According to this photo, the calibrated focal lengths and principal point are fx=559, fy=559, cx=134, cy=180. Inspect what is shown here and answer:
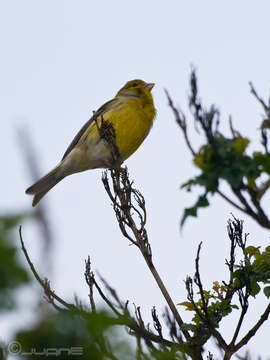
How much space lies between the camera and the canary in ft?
25.7

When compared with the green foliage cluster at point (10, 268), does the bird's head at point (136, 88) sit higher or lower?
higher

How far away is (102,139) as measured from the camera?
773 centimetres

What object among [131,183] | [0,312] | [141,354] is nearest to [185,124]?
[141,354]

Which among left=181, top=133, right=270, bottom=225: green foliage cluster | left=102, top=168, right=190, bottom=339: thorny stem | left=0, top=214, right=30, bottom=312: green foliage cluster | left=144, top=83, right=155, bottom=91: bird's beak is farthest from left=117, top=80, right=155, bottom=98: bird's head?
left=0, top=214, right=30, bottom=312: green foliage cluster

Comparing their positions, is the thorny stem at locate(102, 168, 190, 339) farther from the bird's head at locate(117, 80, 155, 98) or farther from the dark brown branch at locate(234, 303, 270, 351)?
the bird's head at locate(117, 80, 155, 98)

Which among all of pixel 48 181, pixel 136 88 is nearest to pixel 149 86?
pixel 136 88

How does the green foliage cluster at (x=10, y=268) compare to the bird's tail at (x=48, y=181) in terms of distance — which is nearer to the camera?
the green foliage cluster at (x=10, y=268)

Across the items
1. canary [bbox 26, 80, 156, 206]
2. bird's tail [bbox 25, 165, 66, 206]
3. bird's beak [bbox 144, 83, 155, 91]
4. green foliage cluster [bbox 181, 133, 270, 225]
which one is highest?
bird's beak [bbox 144, 83, 155, 91]

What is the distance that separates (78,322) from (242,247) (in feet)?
8.12

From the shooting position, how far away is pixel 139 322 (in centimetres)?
380

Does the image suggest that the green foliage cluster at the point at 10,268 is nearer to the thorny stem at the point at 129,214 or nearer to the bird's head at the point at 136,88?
the thorny stem at the point at 129,214

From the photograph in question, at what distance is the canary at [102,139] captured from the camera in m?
7.84

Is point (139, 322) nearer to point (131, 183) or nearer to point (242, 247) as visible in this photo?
Result: point (242, 247)

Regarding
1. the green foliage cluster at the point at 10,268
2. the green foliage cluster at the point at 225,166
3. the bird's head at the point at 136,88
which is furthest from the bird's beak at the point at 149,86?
the green foliage cluster at the point at 10,268
